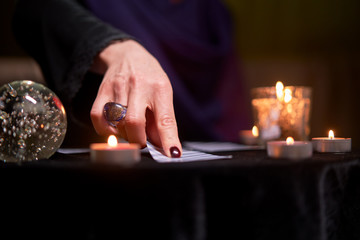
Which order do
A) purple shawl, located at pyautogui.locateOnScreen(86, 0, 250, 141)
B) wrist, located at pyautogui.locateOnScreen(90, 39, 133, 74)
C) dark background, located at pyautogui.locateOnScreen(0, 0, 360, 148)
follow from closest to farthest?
1. wrist, located at pyautogui.locateOnScreen(90, 39, 133, 74)
2. purple shawl, located at pyautogui.locateOnScreen(86, 0, 250, 141)
3. dark background, located at pyautogui.locateOnScreen(0, 0, 360, 148)

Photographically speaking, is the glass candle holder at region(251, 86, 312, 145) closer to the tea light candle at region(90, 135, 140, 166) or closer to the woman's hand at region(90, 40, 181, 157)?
the woman's hand at region(90, 40, 181, 157)

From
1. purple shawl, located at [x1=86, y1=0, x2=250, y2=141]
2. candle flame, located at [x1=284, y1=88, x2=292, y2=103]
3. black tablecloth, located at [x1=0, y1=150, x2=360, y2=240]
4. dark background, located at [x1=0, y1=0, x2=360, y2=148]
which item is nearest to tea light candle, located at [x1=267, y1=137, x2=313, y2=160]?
black tablecloth, located at [x1=0, y1=150, x2=360, y2=240]

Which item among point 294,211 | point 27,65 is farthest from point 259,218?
point 27,65

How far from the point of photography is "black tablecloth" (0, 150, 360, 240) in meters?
0.35

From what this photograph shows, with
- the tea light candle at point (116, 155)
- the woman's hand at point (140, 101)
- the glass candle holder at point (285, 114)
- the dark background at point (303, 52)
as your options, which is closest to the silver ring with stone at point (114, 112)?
the woman's hand at point (140, 101)

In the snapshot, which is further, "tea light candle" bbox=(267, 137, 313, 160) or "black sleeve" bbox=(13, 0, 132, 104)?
"black sleeve" bbox=(13, 0, 132, 104)

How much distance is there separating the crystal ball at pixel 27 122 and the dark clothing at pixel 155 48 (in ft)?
0.65

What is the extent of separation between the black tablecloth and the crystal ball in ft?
0.27

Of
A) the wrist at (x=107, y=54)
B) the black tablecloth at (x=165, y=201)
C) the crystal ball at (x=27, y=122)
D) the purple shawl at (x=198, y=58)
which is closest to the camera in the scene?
the black tablecloth at (x=165, y=201)

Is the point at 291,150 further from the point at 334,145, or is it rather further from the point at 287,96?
the point at 287,96

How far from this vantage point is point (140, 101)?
53 centimetres

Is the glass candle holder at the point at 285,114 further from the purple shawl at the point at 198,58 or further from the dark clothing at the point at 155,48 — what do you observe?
the purple shawl at the point at 198,58

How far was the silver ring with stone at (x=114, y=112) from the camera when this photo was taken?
525 millimetres

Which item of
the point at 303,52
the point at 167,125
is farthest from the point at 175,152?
the point at 303,52
